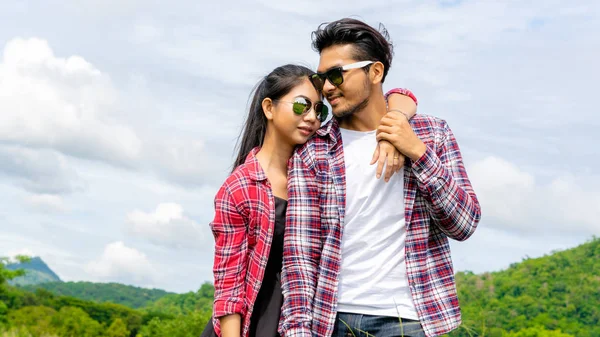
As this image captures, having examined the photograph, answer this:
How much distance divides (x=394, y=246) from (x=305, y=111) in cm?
74

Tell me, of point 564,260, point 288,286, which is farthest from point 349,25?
point 564,260

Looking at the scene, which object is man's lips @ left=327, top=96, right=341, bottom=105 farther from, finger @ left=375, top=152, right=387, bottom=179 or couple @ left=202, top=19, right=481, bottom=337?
finger @ left=375, top=152, right=387, bottom=179

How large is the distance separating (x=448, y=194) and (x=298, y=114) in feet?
2.53

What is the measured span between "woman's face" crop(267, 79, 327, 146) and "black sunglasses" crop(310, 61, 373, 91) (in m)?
0.03

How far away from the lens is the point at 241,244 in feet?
10.4

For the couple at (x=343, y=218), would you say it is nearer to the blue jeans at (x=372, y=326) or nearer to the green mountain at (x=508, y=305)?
the blue jeans at (x=372, y=326)

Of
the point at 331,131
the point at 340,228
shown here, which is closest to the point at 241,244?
the point at 340,228

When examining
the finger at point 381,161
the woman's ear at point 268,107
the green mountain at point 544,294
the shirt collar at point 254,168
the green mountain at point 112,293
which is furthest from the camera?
the green mountain at point 112,293

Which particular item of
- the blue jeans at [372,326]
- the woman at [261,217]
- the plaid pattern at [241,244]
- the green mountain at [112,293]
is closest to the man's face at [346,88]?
the woman at [261,217]

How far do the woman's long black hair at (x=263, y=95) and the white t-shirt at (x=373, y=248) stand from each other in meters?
0.50

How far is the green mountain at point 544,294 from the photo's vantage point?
5594 cm

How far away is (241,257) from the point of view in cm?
315

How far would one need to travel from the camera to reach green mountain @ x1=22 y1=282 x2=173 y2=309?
101m

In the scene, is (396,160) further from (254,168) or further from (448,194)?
(254,168)
